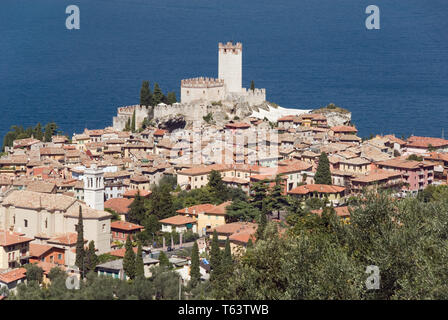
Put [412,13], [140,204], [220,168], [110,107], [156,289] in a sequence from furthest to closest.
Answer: [412,13] → [110,107] → [220,168] → [140,204] → [156,289]

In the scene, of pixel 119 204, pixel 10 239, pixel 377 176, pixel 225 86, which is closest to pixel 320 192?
pixel 377 176

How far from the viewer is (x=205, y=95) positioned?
48188 mm

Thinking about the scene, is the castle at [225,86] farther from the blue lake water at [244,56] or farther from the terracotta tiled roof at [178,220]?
the blue lake water at [244,56]

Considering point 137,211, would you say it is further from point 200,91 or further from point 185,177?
point 200,91

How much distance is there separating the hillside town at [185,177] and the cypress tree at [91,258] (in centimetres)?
19

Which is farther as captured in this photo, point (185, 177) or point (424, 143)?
point (424, 143)

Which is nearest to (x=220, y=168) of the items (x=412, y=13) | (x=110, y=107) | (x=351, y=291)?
(x=351, y=291)

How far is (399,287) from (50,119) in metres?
63.4

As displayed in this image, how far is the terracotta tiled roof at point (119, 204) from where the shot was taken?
3329 cm

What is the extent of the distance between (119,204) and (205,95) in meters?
15.4
